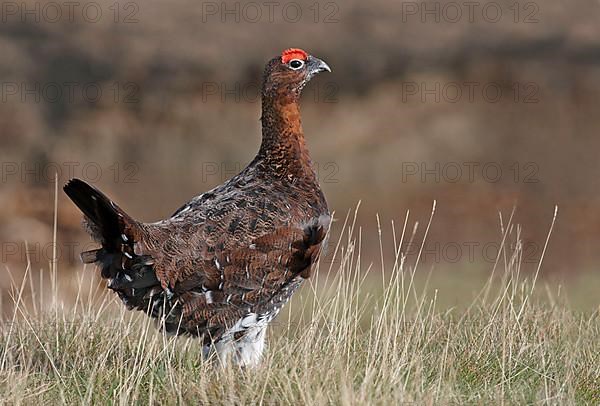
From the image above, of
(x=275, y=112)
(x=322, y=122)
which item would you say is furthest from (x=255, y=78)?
(x=275, y=112)

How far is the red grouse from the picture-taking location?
5.55 metres

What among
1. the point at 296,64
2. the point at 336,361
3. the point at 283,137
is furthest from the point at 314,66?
the point at 336,361

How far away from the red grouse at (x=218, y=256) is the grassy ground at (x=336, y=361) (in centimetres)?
16

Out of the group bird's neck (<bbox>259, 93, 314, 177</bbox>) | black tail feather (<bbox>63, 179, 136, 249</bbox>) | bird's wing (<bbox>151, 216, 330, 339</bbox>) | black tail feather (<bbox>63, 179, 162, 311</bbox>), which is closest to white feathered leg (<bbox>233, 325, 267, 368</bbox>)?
bird's wing (<bbox>151, 216, 330, 339</bbox>)

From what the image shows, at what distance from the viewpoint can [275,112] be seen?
6.52 meters

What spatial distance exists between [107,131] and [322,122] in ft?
11.3

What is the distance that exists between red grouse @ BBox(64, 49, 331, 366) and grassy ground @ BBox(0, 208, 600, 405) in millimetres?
163

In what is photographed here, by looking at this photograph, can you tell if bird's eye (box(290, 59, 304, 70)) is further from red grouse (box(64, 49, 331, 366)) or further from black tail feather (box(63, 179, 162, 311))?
black tail feather (box(63, 179, 162, 311))

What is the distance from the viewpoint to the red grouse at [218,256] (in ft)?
18.2

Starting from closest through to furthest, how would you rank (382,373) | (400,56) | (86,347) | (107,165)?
(382,373) → (86,347) → (107,165) → (400,56)

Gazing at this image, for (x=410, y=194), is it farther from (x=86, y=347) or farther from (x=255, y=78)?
(x=86, y=347)

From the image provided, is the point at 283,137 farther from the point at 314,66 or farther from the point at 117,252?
the point at 117,252

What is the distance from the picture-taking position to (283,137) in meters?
6.49

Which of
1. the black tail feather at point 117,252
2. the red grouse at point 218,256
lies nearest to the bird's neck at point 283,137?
the red grouse at point 218,256
